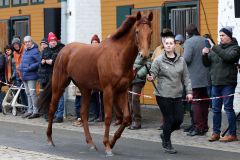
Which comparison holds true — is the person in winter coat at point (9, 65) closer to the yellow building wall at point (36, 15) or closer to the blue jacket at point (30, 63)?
the blue jacket at point (30, 63)

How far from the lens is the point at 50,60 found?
16.3 meters

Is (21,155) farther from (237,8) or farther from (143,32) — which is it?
(237,8)

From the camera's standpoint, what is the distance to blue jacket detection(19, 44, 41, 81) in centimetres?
1734

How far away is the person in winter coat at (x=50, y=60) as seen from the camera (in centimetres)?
1631

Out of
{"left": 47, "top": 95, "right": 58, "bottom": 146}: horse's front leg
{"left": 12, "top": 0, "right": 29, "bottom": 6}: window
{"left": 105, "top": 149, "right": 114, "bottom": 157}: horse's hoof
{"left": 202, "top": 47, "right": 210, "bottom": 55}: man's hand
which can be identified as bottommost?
{"left": 105, "top": 149, "right": 114, "bottom": 157}: horse's hoof

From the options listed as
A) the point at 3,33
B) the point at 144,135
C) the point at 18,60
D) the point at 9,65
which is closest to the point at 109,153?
the point at 144,135

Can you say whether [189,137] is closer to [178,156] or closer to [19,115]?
[178,156]

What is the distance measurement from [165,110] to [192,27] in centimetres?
299

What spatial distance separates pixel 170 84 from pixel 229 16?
8.73ft

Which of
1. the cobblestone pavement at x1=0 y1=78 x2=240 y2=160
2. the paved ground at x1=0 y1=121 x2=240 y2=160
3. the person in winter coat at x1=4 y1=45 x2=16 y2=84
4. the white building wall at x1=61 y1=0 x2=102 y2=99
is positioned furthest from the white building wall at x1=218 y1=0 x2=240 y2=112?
the person in winter coat at x1=4 y1=45 x2=16 y2=84

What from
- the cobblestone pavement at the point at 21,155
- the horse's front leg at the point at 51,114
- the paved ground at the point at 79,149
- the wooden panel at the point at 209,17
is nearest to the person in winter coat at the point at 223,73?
the paved ground at the point at 79,149

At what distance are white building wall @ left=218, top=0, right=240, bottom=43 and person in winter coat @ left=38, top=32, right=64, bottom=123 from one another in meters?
4.66

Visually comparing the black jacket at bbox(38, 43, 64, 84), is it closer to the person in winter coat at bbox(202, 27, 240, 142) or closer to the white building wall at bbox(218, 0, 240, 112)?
the white building wall at bbox(218, 0, 240, 112)

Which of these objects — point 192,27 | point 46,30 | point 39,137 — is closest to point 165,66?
point 192,27
